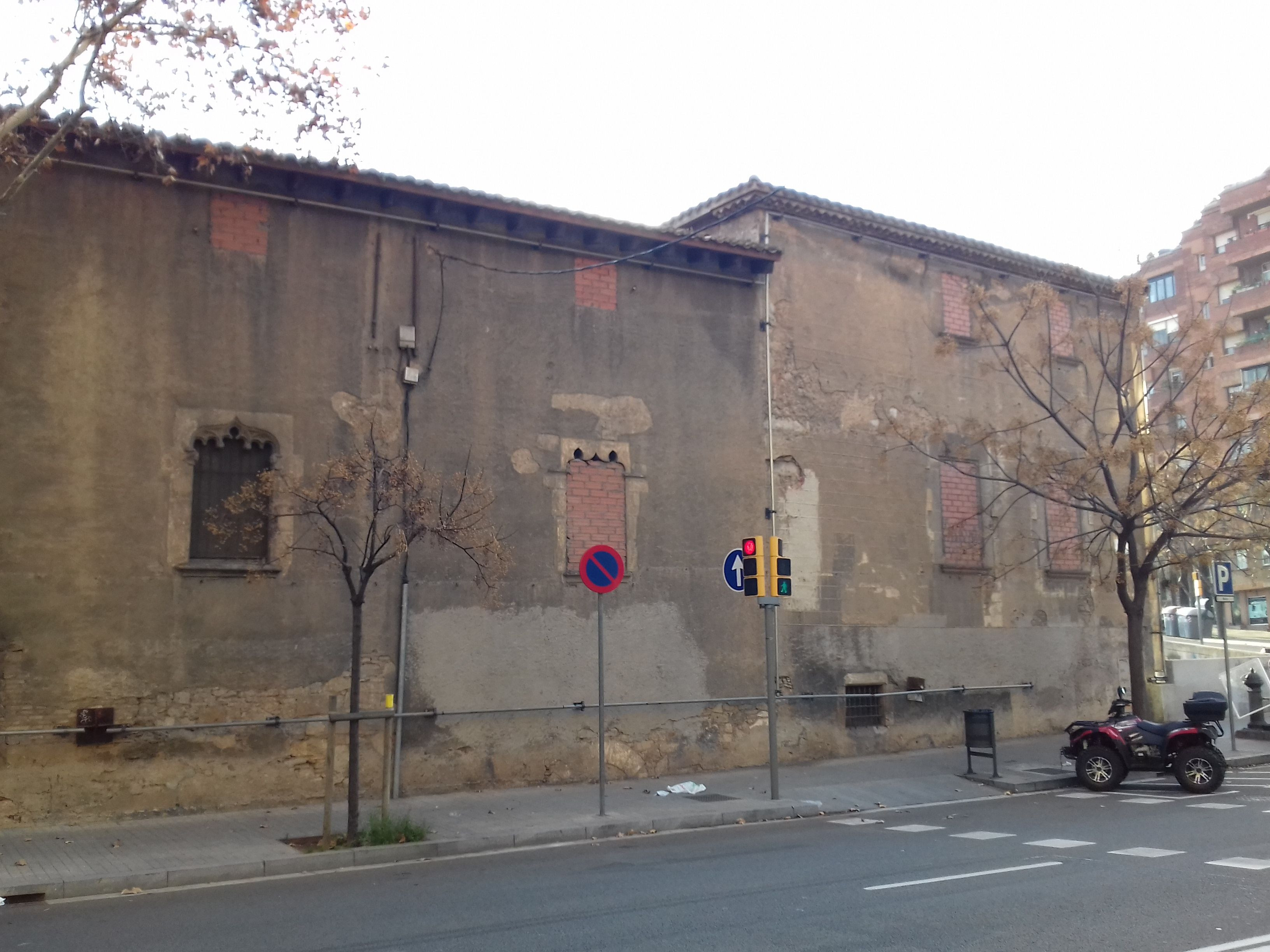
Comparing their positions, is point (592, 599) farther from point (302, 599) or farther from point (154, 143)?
point (154, 143)

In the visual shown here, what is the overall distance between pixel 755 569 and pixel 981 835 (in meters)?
4.28

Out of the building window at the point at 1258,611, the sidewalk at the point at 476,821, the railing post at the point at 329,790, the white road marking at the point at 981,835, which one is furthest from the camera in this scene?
the building window at the point at 1258,611

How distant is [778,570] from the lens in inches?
559

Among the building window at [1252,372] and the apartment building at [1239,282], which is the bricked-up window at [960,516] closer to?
the apartment building at [1239,282]

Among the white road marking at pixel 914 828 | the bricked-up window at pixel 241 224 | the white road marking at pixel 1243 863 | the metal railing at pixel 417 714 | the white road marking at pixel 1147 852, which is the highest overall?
the bricked-up window at pixel 241 224

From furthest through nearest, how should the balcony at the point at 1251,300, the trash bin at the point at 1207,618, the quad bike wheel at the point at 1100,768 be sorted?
the balcony at the point at 1251,300 < the trash bin at the point at 1207,618 < the quad bike wheel at the point at 1100,768

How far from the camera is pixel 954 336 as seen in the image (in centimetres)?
1988

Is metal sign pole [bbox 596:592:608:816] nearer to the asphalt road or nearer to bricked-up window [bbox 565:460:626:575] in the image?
the asphalt road

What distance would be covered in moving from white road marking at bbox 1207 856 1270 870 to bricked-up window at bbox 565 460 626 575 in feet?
27.4

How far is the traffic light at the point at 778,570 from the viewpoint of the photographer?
14.1 m

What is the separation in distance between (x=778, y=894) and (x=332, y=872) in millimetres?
4134

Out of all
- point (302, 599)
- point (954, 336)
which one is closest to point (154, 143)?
point (302, 599)

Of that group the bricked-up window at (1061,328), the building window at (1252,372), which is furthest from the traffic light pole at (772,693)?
the building window at (1252,372)

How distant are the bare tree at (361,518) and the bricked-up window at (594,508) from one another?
1222 millimetres
